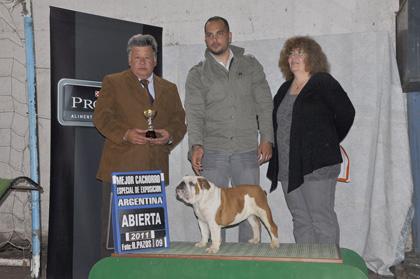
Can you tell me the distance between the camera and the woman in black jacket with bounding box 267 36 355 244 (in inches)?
108

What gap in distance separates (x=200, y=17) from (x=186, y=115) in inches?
52.9

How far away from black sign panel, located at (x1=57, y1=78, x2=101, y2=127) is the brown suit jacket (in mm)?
431

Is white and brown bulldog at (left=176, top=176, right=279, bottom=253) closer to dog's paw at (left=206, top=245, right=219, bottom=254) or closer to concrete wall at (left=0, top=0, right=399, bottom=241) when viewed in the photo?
dog's paw at (left=206, top=245, right=219, bottom=254)

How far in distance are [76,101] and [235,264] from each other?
1591 mm

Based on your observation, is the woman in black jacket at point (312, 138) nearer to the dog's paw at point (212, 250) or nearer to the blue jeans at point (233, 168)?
the blue jeans at point (233, 168)

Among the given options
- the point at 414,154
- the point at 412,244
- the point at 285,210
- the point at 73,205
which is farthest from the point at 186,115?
the point at 412,244

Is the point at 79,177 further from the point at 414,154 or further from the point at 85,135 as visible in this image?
the point at 414,154

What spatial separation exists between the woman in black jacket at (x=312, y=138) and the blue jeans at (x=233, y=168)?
200 millimetres

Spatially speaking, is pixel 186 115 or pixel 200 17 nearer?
pixel 186 115

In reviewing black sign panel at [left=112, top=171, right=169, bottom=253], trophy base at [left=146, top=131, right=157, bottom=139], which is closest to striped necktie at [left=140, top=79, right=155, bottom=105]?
trophy base at [left=146, top=131, right=157, bottom=139]

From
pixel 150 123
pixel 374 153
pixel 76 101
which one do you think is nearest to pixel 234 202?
pixel 150 123

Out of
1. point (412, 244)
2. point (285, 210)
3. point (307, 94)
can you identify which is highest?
point (307, 94)

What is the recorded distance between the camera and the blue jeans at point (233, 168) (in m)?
2.98

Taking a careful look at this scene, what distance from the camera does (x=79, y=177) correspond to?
3.26 m
